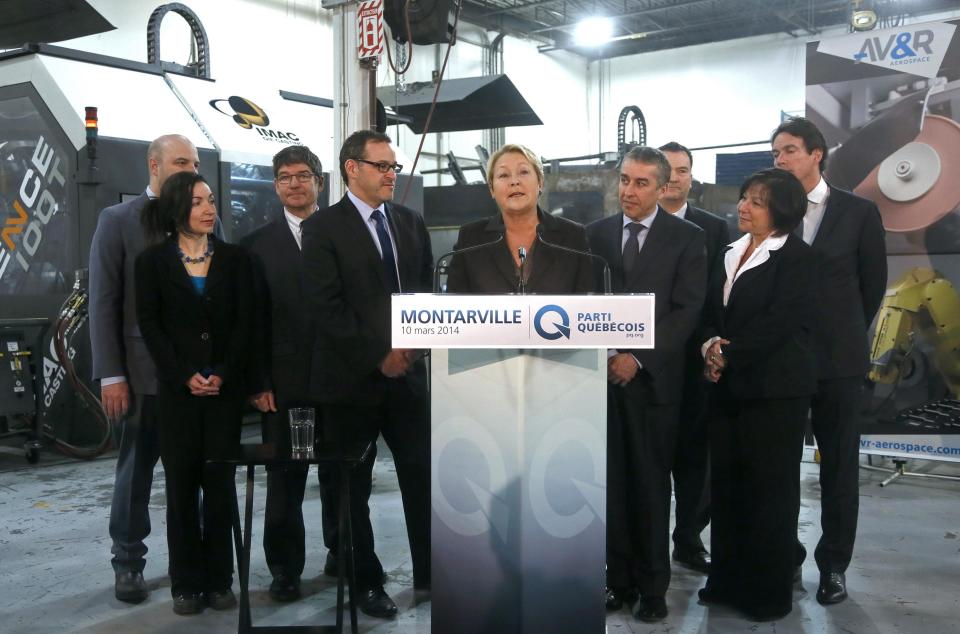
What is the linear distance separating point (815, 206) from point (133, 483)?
2.38m

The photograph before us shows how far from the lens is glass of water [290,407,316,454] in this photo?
2.56 metres

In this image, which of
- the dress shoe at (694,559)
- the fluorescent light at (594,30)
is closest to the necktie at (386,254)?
the dress shoe at (694,559)

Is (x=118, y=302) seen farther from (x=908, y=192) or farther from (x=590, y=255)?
(x=908, y=192)

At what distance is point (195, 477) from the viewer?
2.87 meters

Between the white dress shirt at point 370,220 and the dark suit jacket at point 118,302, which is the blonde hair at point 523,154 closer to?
the white dress shirt at point 370,220

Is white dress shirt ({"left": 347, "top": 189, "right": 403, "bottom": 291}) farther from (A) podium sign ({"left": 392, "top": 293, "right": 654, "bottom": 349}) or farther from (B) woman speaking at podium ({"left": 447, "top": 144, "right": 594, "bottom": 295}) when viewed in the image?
(A) podium sign ({"left": 392, "top": 293, "right": 654, "bottom": 349})

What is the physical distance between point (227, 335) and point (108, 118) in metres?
3.54

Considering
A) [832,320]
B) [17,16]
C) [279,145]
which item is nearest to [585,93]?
[279,145]

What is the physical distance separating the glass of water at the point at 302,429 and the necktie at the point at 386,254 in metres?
0.52

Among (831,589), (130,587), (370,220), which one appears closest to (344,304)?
(370,220)

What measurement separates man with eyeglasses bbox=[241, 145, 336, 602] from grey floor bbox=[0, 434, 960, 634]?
16 centimetres

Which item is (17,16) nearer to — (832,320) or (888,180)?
(832,320)

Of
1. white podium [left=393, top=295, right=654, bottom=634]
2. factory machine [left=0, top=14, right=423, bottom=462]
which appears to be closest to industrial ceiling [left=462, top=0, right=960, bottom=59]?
factory machine [left=0, top=14, right=423, bottom=462]

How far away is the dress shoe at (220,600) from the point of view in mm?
2939
